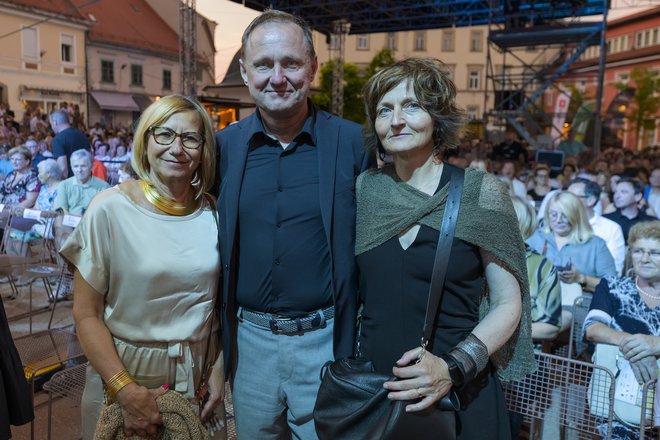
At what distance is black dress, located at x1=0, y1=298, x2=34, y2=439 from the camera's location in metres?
1.91

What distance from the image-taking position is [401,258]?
158 centimetres

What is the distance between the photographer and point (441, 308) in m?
1.57

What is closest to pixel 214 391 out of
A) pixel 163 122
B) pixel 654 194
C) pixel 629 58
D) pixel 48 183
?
pixel 163 122

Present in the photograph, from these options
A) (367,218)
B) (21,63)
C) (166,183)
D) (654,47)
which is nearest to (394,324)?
(367,218)

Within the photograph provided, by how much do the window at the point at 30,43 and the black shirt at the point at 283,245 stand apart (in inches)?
1199

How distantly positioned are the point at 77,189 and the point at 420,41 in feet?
146

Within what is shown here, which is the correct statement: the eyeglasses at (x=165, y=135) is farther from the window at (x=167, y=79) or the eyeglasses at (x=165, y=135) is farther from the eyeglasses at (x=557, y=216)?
the window at (x=167, y=79)

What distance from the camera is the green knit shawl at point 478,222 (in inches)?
59.7

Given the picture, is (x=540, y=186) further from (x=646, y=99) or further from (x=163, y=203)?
(x=646, y=99)

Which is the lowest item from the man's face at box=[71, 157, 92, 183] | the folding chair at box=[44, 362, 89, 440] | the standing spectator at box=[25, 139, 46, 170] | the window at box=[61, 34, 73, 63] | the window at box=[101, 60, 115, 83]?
the folding chair at box=[44, 362, 89, 440]

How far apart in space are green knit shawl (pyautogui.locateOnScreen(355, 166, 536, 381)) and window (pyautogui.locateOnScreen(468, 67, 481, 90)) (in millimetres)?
48479

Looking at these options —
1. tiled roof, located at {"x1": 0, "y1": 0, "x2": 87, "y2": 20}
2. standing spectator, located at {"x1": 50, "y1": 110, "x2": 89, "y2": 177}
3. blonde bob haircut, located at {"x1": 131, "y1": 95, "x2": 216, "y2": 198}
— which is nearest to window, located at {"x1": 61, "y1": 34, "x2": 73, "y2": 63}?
tiled roof, located at {"x1": 0, "y1": 0, "x2": 87, "y2": 20}

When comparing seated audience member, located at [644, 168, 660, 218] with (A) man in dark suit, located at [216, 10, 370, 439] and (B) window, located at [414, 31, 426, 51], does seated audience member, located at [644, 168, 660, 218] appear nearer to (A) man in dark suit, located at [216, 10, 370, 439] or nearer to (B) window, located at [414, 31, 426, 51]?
(A) man in dark suit, located at [216, 10, 370, 439]

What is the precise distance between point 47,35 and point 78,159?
87.1 ft
